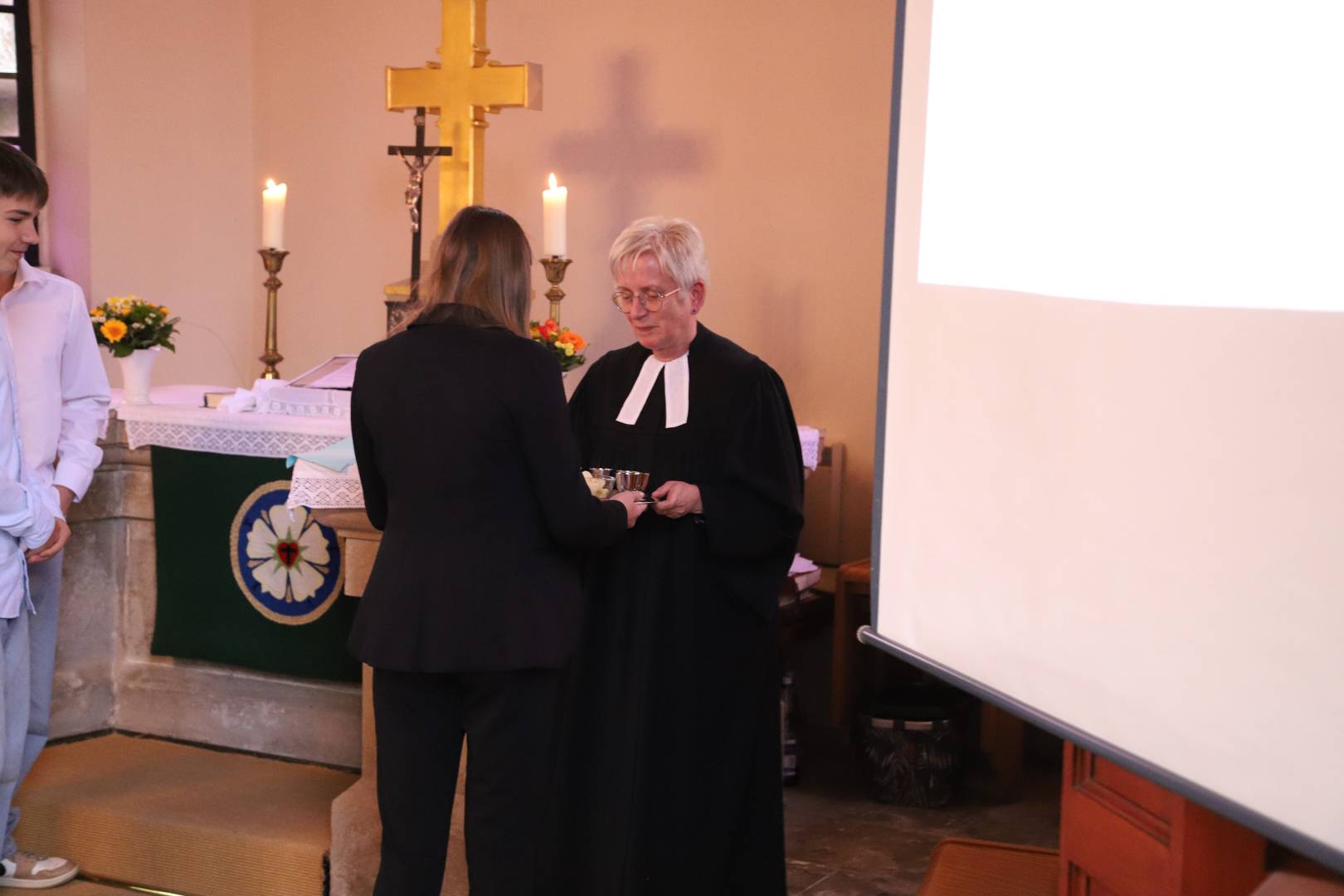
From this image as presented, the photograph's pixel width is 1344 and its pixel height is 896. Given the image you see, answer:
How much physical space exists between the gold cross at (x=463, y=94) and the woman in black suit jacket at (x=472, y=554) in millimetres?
2334

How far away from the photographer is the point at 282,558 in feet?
13.0

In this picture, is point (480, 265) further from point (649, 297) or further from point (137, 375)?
point (137, 375)

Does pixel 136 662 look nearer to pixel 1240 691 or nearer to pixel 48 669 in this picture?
pixel 48 669

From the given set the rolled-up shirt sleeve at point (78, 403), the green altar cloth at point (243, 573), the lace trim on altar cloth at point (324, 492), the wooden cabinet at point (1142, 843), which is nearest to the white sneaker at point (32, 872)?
the green altar cloth at point (243, 573)

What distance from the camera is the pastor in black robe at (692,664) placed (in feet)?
9.96

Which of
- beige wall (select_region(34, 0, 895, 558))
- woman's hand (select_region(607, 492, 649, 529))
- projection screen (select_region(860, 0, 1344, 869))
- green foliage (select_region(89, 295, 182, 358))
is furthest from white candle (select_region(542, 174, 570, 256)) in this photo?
projection screen (select_region(860, 0, 1344, 869))

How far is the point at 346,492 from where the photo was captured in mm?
3385

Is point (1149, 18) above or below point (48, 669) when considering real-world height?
above

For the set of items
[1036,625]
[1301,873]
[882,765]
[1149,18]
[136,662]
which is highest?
[1149,18]

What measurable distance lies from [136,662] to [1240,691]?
146 inches

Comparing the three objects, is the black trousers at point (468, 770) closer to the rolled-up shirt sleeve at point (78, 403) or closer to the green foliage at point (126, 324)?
the rolled-up shirt sleeve at point (78, 403)

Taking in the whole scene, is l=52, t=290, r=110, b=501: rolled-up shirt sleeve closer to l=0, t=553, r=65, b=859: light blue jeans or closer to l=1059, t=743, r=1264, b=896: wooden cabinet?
l=0, t=553, r=65, b=859: light blue jeans

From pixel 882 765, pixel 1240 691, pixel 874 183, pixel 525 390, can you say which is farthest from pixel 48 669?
pixel 874 183

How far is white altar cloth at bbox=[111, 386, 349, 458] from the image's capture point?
154 inches
